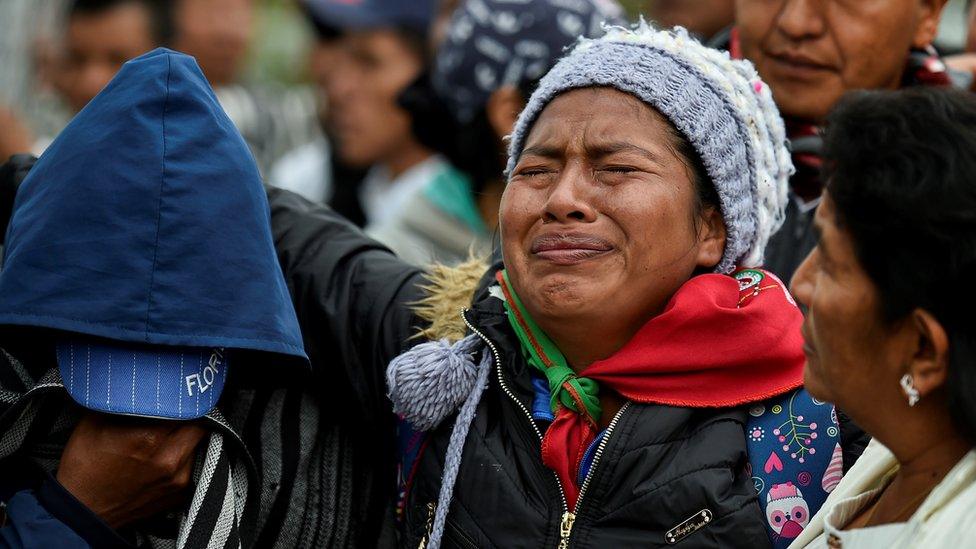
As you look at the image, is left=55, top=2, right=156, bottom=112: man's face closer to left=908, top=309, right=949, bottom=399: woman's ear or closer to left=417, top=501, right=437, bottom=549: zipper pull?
left=417, top=501, right=437, bottom=549: zipper pull

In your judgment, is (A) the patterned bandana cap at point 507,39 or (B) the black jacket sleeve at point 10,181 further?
(A) the patterned bandana cap at point 507,39

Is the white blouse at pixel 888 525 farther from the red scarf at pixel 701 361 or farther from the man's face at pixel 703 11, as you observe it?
the man's face at pixel 703 11

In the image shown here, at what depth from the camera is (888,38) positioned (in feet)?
11.5

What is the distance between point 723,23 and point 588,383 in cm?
272

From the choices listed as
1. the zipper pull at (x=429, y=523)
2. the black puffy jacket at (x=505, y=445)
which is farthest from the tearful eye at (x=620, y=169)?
the zipper pull at (x=429, y=523)

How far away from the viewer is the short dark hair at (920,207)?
6.00ft

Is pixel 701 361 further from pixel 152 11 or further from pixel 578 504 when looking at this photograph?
pixel 152 11

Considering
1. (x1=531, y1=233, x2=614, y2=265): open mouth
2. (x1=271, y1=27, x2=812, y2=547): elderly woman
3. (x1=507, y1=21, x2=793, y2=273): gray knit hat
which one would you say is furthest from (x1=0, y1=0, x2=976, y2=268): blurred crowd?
(x1=531, y1=233, x2=614, y2=265): open mouth

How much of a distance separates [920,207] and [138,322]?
1.37 meters

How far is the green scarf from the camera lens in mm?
2529

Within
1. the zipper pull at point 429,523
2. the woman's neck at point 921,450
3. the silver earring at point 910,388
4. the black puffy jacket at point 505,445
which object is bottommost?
the zipper pull at point 429,523

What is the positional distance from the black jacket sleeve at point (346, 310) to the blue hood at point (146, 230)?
14.0 inches

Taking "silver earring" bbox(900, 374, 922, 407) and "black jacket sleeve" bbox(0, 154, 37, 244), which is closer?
"silver earring" bbox(900, 374, 922, 407)

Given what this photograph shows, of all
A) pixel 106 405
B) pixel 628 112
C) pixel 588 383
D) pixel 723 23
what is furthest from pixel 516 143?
pixel 723 23
